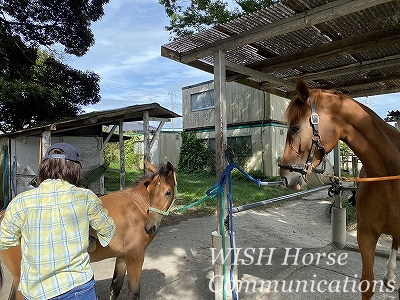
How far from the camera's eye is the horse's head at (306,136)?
2100mm

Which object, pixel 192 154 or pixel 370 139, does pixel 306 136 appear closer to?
pixel 370 139

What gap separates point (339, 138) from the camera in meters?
2.26

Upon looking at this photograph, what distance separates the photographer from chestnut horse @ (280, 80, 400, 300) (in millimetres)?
2121

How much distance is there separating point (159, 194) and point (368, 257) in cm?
210

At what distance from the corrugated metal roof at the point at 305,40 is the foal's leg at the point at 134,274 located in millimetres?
2124

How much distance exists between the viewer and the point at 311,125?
6.91 feet

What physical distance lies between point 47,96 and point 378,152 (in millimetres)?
9883

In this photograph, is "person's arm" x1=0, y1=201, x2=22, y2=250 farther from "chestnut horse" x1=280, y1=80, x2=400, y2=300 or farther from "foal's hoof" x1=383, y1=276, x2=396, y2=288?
"foal's hoof" x1=383, y1=276, x2=396, y2=288

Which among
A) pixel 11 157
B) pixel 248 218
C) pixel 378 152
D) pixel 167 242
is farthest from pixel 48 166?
pixel 11 157

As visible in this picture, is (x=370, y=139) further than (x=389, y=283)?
No

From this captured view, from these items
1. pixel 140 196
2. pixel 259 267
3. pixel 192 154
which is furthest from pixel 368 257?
pixel 192 154

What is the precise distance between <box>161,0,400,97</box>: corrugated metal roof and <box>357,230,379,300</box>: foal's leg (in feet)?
6.30

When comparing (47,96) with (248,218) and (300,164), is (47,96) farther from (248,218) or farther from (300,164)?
(300,164)

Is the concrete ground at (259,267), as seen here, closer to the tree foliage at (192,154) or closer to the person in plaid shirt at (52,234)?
the person in plaid shirt at (52,234)
